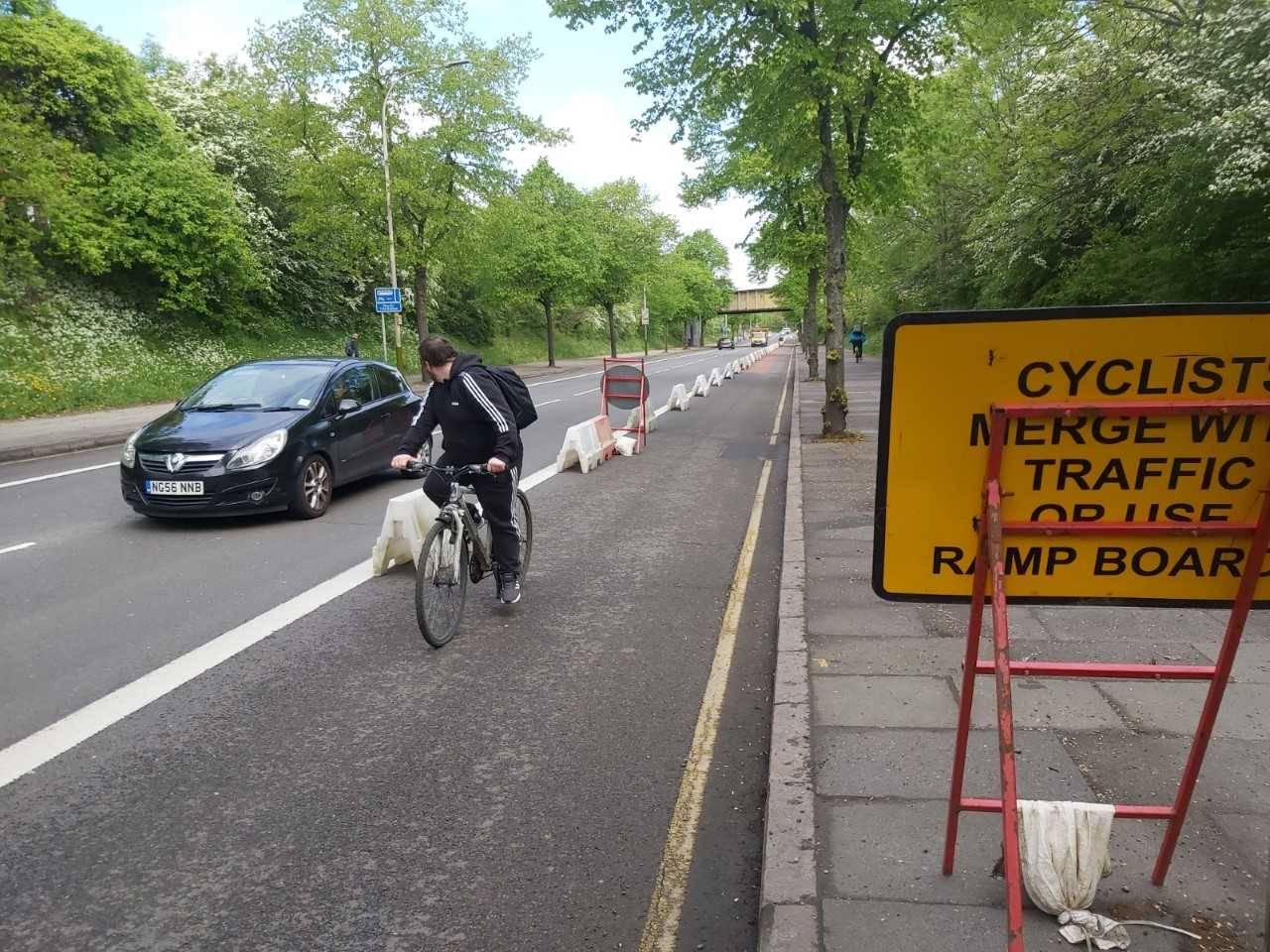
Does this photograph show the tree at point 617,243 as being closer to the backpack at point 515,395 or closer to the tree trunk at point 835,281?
the tree trunk at point 835,281

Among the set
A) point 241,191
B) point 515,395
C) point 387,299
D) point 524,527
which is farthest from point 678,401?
point 241,191

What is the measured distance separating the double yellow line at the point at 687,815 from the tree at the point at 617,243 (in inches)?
1624

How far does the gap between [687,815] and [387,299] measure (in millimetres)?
25858

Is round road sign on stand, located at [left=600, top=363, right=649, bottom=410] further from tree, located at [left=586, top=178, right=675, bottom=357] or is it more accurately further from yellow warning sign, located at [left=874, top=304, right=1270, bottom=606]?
tree, located at [left=586, top=178, right=675, bottom=357]

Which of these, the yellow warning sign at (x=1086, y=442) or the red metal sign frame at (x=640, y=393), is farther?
the red metal sign frame at (x=640, y=393)

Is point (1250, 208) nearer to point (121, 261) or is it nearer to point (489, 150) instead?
point (489, 150)

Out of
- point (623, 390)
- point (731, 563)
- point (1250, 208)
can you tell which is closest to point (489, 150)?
point (623, 390)

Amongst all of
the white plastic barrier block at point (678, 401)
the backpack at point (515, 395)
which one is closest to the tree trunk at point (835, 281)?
the white plastic barrier block at point (678, 401)

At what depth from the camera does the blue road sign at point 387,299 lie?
2650cm

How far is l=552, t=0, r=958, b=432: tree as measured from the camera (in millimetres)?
11328

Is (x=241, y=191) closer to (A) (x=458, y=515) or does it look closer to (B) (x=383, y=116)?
(B) (x=383, y=116)

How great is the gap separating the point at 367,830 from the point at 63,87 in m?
28.7

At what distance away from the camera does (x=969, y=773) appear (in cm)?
325

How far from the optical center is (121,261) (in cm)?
2406
